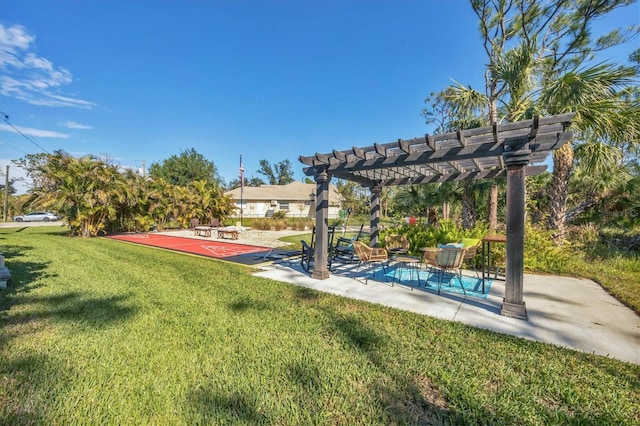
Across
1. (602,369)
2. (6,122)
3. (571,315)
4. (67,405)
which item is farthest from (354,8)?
(6,122)

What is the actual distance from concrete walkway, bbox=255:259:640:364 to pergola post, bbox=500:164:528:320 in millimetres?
208

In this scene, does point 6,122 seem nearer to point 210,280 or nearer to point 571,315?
point 210,280

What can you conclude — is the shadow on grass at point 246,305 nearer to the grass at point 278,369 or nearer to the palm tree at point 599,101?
the grass at point 278,369

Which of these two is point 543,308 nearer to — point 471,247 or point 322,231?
point 471,247

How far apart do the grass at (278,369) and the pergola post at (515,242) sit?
0.97 metres

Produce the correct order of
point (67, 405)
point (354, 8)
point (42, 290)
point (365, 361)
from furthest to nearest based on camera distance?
point (354, 8) < point (42, 290) < point (365, 361) < point (67, 405)

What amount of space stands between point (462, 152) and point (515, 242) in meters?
1.62

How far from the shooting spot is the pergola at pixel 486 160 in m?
A: 3.96

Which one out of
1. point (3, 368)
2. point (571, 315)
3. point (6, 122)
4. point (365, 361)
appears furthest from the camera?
point (6, 122)

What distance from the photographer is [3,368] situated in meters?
2.57

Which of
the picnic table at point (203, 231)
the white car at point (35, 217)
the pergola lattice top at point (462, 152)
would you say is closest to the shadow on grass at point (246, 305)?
the pergola lattice top at point (462, 152)

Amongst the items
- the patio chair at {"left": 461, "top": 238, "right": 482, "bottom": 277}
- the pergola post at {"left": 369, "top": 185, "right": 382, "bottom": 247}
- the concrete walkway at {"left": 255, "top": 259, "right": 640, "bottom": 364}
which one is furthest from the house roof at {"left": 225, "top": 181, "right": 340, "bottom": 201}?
the concrete walkway at {"left": 255, "top": 259, "right": 640, "bottom": 364}

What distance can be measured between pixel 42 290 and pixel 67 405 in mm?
4152

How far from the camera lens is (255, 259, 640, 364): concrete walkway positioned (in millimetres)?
3346
